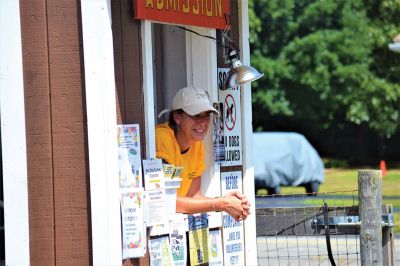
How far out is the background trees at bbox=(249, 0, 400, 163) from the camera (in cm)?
3456

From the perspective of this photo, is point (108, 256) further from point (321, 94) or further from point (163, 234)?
point (321, 94)

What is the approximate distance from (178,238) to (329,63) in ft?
98.1

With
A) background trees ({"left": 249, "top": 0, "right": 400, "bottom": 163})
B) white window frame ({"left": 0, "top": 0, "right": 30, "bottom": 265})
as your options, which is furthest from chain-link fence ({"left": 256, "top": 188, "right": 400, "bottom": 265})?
background trees ({"left": 249, "top": 0, "right": 400, "bottom": 163})

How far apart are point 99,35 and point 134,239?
1.37 meters

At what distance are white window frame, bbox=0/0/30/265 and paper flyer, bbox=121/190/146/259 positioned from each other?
2.08 ft

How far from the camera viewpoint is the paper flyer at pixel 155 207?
6.39 metres

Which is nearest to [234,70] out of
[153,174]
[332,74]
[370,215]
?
[153,174]

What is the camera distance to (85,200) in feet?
19.9

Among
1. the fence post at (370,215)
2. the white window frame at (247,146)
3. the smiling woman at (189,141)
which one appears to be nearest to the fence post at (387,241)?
the fence post at (370,215)

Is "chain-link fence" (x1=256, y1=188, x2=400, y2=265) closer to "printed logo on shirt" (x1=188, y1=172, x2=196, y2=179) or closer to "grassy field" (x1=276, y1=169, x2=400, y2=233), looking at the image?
"printed logo on shirt" (x1=188, y1=172, x2=196, y2=179)

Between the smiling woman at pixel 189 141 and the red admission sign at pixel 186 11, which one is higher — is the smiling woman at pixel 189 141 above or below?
below

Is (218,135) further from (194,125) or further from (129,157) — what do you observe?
(129,157)

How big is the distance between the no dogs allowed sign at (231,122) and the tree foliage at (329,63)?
25.3 metres

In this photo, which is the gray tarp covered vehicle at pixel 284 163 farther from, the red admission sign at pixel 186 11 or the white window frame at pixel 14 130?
the white window frame at pixel 14 130
